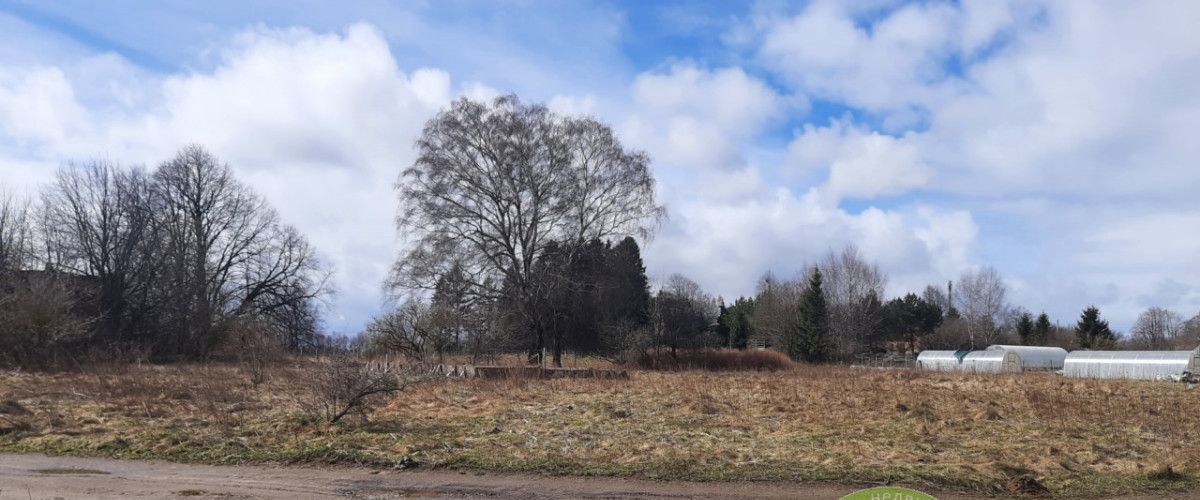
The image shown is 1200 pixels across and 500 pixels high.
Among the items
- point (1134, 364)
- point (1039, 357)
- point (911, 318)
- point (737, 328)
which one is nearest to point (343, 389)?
point (1134, 364)

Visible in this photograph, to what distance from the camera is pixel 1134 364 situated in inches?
1567

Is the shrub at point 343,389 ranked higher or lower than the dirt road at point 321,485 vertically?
higher

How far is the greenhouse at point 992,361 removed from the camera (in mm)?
47688

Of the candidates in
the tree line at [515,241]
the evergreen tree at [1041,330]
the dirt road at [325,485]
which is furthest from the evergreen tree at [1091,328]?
the dirt road at [325,485]

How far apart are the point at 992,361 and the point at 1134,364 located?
9529 millimetres

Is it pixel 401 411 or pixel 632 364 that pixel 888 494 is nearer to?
pixel 401 411

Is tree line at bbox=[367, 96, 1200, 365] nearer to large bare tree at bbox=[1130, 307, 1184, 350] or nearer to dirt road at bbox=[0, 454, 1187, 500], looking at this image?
dirt road at bbox=[0, 454, 1187, 500]

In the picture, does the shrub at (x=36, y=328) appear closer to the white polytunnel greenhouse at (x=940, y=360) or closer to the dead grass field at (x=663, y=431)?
the dead grass field at (x=663, y=431)

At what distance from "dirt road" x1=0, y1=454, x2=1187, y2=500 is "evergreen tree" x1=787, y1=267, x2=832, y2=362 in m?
49.6

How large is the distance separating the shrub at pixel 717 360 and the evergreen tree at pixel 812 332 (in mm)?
11435

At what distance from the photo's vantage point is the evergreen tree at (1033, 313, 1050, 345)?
229 ft

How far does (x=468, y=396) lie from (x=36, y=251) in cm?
3322

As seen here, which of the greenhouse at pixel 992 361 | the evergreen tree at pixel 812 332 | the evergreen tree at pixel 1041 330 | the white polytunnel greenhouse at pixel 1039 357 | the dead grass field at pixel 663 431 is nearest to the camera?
the dead grass field at pixel 663 431

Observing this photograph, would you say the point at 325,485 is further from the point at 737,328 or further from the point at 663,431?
the point at 737,328
